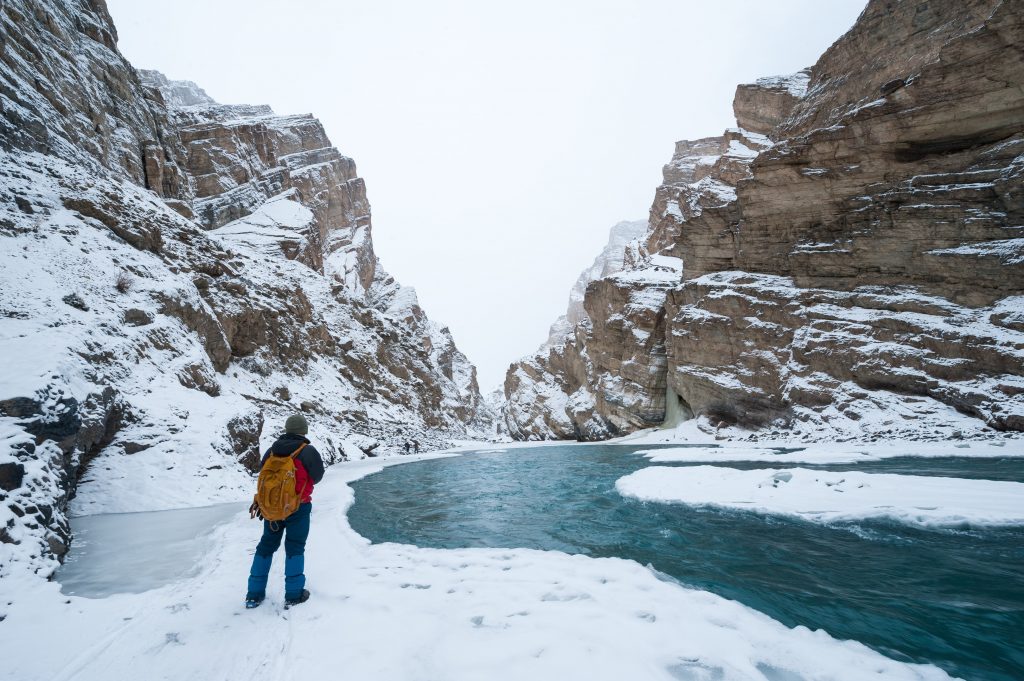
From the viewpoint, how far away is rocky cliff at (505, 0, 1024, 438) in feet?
69.4

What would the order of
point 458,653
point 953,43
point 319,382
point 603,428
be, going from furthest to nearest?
point 603,428 < point 319,382 < point 953,43 < point 458,653

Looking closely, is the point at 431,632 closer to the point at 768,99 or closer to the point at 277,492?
the point at 277,492

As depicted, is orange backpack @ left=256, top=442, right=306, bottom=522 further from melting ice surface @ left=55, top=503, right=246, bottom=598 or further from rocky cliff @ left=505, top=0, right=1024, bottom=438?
rocky cliff @ left=505, top=0, right=1024, bottom=438

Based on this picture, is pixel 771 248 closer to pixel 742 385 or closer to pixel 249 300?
pixel 742 385

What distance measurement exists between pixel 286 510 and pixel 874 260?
3263cm

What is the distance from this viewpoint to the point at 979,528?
21.4ft

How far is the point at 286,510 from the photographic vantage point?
446 cm

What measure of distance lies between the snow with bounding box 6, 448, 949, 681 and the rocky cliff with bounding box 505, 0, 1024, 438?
24.0 metres

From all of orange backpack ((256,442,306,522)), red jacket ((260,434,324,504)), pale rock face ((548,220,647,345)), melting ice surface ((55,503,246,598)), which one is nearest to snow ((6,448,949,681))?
melting ice surface ((55,503,246,598))

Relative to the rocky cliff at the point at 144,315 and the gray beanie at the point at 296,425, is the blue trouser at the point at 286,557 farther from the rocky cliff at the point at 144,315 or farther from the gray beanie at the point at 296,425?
the rocky cliff at the point at 144,315

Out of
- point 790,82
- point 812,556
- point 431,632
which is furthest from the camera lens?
point 790,82

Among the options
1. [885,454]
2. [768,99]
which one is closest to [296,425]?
[885,454]

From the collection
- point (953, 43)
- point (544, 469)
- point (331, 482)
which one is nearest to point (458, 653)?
point (331, 482)

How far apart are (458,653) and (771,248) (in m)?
35.2
